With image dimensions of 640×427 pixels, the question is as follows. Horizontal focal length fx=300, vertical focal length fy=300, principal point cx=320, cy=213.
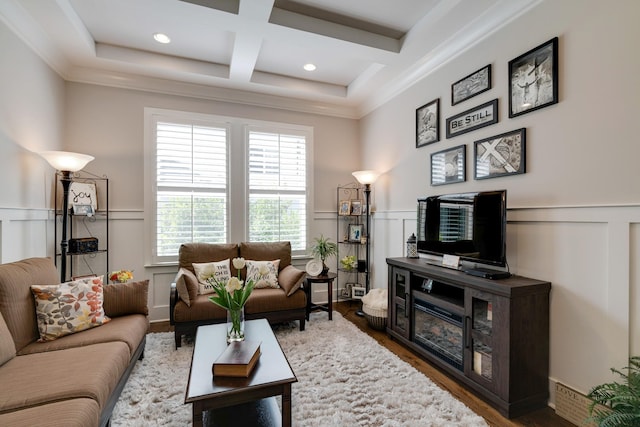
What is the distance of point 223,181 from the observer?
4.01 metres

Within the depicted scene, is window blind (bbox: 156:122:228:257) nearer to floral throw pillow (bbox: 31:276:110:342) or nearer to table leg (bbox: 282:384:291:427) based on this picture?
floral throw pillow (bbox: 31:276:110:342)

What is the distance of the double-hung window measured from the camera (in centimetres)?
Answer: 374

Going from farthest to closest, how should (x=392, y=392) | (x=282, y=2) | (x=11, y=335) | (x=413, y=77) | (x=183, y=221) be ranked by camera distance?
(x=183, y=221) < (x=413, y=77) < (x=282, y=2) < (x=392, y=392) < (x=11, y=335)

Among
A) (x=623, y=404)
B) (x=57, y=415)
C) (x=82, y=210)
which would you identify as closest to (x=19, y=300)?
(x=57, y=415)

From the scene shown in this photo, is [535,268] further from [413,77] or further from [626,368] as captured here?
[413,77]

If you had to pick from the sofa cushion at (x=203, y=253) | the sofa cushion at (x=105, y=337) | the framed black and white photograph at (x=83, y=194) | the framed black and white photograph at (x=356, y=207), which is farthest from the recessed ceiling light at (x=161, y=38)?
the framed black and white photograph at (x=356, y=207)

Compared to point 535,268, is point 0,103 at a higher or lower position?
higher

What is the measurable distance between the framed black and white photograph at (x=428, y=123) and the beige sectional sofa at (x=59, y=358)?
318 centimetres

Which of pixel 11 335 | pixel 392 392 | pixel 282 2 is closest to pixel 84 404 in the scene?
pixel 11 335

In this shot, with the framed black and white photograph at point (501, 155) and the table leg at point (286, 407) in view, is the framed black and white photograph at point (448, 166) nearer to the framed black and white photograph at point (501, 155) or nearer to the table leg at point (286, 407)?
the framed black and white photograph at point (501, 155)

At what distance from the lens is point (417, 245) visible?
3.18 m

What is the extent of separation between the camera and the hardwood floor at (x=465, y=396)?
190 centimetres

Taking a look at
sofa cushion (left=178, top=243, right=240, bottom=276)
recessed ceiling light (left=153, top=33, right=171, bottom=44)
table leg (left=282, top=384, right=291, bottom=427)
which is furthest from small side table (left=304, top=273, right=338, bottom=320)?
recessed ceiling light (left=153, top=33, right=171, bottom=44)

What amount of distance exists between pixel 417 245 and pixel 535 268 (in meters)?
1.12
